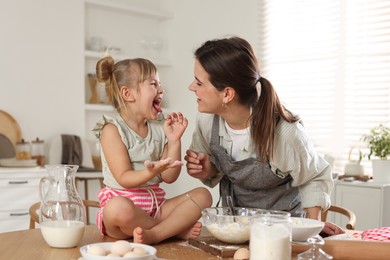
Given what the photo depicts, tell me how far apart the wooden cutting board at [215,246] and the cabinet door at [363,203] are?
7.36ft

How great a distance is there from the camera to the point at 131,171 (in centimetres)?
166

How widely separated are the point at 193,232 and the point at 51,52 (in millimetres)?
3360

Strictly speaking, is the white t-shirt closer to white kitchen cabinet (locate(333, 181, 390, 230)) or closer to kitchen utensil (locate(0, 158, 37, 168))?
white kitchen cabinet (locate(333, 181, 390, 230))

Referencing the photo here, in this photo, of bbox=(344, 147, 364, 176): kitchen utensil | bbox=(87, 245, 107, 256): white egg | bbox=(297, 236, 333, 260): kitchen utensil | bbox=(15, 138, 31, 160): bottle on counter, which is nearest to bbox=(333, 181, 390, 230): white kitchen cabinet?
bbox=(344, 147, 364, 176): kitchen utensil

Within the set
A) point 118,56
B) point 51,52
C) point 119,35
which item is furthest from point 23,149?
point 119,35

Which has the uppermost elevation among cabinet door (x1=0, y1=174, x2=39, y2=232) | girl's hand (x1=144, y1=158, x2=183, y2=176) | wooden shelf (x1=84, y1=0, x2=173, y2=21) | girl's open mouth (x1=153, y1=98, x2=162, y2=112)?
wooden shelf (x1=84, y1=0, x2=173, y2=21)

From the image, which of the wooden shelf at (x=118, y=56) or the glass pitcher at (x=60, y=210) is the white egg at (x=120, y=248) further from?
the wooden shelf at (x=118, y=56)

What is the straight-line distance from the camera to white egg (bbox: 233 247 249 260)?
1.35 metres

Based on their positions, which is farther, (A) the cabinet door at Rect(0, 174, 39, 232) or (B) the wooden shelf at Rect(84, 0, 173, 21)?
(B) the wooden shelf at Rect(84, 0, 173, 21)

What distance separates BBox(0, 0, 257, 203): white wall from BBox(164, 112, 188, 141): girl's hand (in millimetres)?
2729

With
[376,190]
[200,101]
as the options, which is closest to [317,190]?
[200,101]

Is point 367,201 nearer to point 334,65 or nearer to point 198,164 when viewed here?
point 334,65

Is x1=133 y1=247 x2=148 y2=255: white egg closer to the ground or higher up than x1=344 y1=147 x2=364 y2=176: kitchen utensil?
higher up

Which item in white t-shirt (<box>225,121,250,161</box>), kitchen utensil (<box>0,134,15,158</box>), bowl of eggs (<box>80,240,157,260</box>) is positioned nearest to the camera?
bowl of eggs (<box>80,240,157,260</box>)
